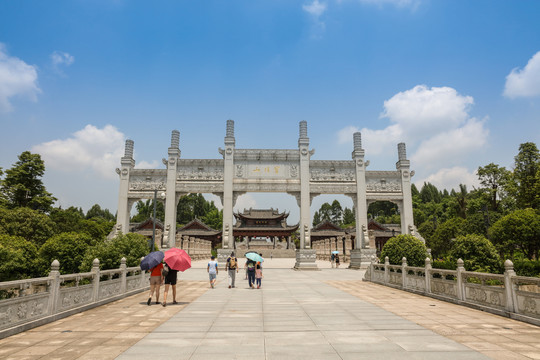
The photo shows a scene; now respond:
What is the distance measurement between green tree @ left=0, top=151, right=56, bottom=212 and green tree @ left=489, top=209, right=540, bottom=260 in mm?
38726

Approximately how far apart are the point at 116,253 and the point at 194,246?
917 inches

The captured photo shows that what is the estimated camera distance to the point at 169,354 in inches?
170

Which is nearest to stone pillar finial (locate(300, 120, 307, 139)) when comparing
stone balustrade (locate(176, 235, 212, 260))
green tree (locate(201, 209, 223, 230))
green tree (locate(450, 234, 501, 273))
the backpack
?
green tree (locate(450, 234, 501, 273))

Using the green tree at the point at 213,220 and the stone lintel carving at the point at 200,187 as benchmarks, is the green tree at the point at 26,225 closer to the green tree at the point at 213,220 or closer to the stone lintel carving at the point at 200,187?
the stone lintel carving at the point at 200,187

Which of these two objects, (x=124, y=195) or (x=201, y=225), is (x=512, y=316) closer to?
(x=124, y=195)

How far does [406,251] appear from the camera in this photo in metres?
14.8

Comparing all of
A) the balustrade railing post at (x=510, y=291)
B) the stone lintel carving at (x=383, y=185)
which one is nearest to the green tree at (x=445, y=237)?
the stone lintel carving at (x=383, y=185)

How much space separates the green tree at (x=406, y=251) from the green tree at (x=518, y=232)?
13.1 meters

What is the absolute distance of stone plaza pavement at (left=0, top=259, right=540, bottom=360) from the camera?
14.4 ft

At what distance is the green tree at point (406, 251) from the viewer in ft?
48.6

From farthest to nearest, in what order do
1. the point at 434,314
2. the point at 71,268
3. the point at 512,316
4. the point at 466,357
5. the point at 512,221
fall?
the point at 512,221 → the point at 71,268 → the point at 434,314 → the point at 512,316 → the point at 466,357

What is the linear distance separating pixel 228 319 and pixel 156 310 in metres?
2.21

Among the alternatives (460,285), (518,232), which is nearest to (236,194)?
(460,285)

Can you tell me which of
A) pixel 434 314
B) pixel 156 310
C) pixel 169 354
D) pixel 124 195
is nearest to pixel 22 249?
pixel 124 195
